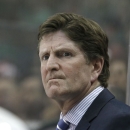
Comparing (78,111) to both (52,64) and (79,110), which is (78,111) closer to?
(79,110)

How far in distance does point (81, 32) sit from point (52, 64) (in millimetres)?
266

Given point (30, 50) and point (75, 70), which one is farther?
point (30, 50)

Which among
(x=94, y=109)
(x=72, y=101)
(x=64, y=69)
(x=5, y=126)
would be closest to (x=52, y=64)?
(x=64, y=69)

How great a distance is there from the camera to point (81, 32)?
3.06 metres

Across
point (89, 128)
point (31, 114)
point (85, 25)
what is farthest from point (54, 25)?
point (31, 114)

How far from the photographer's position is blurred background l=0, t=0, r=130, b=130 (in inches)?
255

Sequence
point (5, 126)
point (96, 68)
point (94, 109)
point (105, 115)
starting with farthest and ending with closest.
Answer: point (96, 68) → point (94, 109) → point (105, 115) → point (5, 126)

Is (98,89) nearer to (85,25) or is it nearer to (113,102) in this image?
(113,102)

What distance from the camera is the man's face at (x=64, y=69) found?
9.81 ft

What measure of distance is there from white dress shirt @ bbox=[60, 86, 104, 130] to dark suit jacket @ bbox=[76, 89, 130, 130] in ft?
0.11

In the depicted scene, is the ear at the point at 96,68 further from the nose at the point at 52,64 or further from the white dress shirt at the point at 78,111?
the nose at the point at 52,64

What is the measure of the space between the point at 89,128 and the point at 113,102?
0.79 ft

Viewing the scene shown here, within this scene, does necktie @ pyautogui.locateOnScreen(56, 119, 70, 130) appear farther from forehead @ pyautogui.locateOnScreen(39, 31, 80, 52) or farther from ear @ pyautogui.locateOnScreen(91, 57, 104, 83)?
forehead @ pyautogui.locateOnScreen(39, 31, 80, 52)

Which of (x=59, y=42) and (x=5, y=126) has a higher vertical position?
(x=59, y=42)
